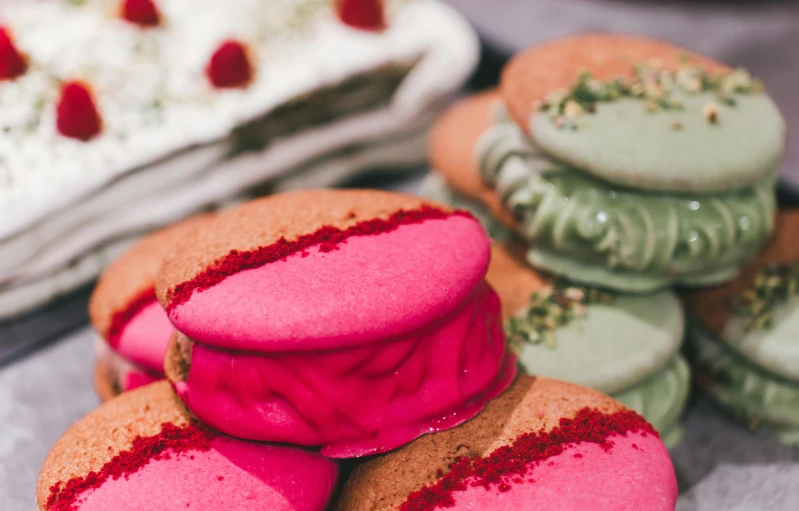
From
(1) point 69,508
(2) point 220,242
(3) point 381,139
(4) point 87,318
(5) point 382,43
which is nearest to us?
(1) point 69,508

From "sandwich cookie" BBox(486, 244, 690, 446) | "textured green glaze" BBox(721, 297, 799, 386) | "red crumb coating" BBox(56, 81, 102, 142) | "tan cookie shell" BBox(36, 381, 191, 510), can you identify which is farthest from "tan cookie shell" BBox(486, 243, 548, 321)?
"red crumb coating" BBox(56, 81, 102, 142)

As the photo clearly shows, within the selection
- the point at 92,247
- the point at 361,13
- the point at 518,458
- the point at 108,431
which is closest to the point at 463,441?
the point at 518,458

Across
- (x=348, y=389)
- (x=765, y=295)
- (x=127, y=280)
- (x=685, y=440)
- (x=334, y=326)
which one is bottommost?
(x=685, y=440)

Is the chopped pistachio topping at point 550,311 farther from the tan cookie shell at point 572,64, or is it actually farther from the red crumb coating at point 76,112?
the red crumb coating at point 76,112

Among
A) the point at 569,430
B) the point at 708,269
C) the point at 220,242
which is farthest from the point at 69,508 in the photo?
the point at 708,269

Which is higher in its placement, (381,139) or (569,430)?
(569,430)

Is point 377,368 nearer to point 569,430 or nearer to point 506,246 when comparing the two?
point 569,430

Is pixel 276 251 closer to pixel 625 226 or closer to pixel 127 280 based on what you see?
pixel 127 280
